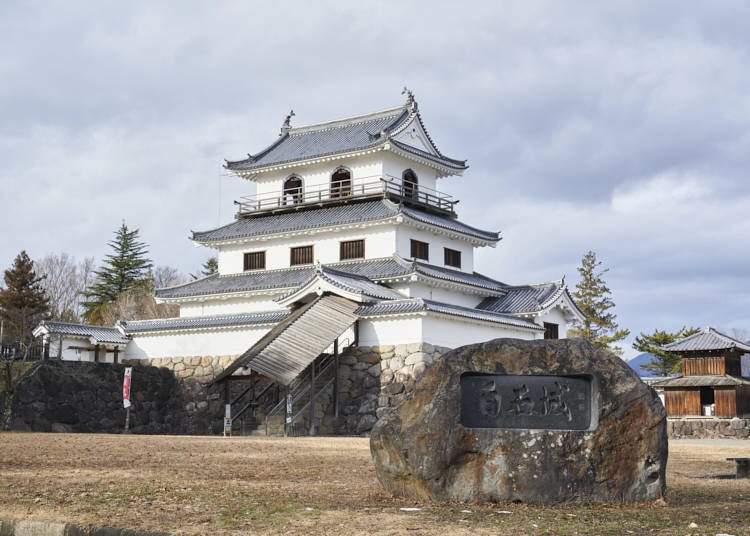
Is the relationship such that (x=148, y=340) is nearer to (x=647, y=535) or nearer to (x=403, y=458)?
(x=403, y=458)

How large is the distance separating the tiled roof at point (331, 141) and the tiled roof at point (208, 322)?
29.2ft

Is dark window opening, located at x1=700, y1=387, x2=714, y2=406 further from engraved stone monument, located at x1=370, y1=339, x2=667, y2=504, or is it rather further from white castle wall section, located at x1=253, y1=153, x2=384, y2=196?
engraved stone monument, located at x1=370, y1=339, x2=667, y2=504

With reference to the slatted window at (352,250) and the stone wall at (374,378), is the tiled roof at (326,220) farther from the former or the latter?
the stone wall at (374,378)

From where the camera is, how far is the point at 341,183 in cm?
3847

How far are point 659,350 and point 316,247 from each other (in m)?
24.6

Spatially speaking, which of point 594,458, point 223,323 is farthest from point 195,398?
point 594,458

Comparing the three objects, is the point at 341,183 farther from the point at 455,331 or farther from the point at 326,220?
the point at 455,331

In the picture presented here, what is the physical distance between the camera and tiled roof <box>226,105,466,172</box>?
126 feet

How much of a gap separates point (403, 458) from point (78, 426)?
75.8 ft

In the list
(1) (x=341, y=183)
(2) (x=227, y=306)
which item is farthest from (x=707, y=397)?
(2) (x=227, y=306)

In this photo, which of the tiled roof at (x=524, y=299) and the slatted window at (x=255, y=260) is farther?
the slatted window at (x=255, y=260)

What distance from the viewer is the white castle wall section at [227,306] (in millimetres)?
36156

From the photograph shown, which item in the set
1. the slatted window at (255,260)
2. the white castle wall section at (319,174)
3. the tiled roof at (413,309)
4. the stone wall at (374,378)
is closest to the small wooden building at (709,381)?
the tiled roof at (413,309)

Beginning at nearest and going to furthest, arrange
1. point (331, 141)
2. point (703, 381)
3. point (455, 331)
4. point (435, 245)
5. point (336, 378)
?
point (336, 378), point (455, 331), point (703, 381), point (435, 245), point (331, 141)
